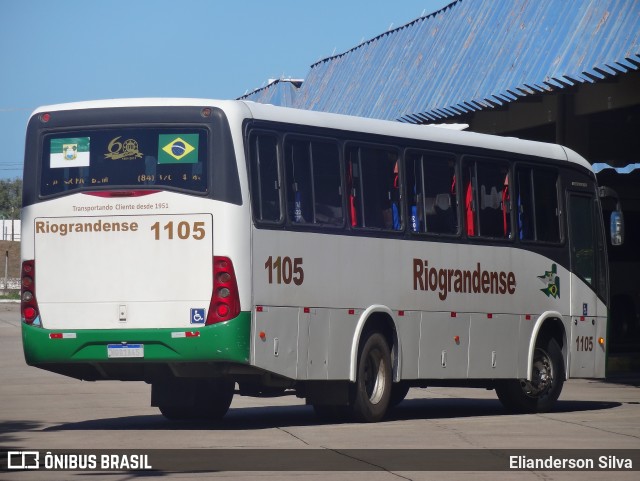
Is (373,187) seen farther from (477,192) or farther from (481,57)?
(481,57)

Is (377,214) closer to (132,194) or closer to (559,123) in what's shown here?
(132,194)

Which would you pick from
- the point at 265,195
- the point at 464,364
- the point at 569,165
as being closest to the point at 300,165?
the point at 265,195

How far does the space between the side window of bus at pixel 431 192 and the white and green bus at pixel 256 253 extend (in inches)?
0.9

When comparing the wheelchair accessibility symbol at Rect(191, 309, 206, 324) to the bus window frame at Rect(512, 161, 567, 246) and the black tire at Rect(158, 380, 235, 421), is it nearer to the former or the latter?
the black tire at Rect(158, 380, 235, 421)

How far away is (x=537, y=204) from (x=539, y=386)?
90.6 inches

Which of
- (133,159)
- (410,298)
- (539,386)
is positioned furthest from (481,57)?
(133,159)

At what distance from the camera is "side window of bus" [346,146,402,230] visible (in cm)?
1689

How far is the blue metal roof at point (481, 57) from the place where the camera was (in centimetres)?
2427

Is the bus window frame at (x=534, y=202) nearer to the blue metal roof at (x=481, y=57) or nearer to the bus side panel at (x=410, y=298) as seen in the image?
the bus side panel at (x=410, y=298)

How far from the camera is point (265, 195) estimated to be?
1571 cm

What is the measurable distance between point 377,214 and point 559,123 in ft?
41.7

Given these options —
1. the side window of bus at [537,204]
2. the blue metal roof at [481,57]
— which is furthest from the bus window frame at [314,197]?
the blue metal roof at [481,57]

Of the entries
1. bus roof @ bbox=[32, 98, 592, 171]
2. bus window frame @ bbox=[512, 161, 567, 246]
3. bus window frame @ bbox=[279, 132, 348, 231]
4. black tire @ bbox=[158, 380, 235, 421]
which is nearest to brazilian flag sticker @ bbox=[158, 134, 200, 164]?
bus roof @ bbox=[32, 98, 592, 171]

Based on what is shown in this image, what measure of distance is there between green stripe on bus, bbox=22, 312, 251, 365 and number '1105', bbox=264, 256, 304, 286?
638 millimetres
